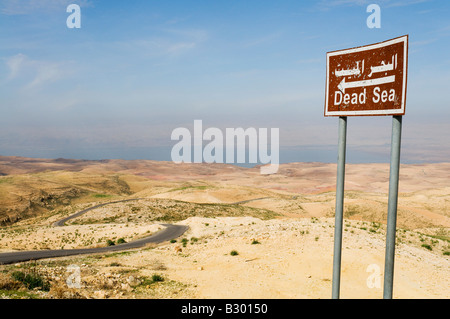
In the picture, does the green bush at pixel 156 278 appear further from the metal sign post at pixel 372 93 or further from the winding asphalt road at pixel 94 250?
the winding asphalt road at pixel 94 250

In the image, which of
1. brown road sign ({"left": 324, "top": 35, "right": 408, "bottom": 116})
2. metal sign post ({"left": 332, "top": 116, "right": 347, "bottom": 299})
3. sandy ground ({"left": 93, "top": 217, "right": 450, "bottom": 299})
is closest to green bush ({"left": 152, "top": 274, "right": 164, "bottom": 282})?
sandy ground ({"left": 93, "top": 217, "right": 450, "bottom": 299})

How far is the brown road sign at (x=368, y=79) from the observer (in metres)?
6.41

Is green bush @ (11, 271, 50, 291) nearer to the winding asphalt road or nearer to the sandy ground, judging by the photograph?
the sandy ground

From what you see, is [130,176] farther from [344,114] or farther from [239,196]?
[344,114]

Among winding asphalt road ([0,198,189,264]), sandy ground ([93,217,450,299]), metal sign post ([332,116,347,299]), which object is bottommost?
winding asphalt road ([0,198,189,264])

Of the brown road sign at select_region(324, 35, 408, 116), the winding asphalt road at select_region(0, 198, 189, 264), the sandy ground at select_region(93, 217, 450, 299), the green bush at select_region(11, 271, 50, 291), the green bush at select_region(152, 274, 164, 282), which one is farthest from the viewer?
the winding asphalt road at select_region(0, 198, 189, 264)

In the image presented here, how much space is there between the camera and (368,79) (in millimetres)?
6965

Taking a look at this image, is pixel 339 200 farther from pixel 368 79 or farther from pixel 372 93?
pixel 368 79

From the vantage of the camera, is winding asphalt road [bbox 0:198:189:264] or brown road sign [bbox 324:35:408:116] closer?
brown road sign [bbox 324:35:408:116]

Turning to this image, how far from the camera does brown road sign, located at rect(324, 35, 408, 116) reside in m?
6.41

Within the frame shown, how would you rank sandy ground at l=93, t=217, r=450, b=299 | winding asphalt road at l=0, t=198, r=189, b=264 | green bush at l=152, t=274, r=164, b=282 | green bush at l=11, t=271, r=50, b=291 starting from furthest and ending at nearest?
winding asphalt road at l=0, t=198, r=189, b=264, green bush at l=152, t=274, r=164, b=282, sandy ground at l=93, t=217, r=450, b=299, green bush at l=11, t=271, r=50, b=291

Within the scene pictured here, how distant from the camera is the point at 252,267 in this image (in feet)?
62.4

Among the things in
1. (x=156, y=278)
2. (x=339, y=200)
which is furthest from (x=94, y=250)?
(x=339, y=200)
